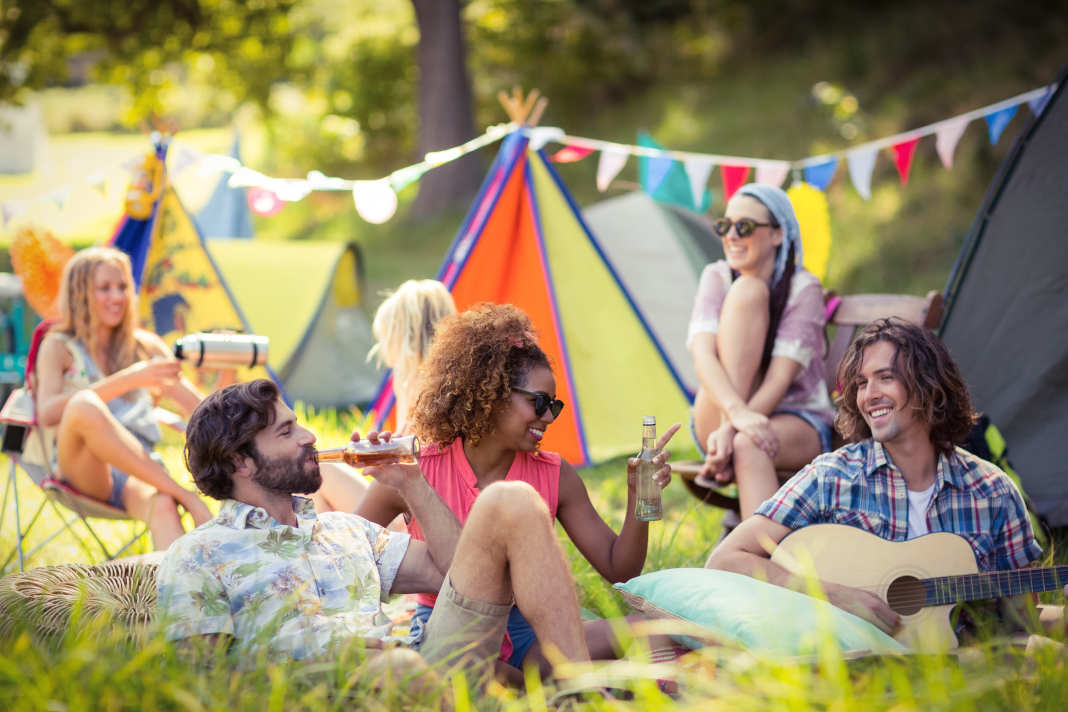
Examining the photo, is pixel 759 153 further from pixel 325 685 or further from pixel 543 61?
A: pixel 325 685

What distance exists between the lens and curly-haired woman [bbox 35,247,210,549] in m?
3.74

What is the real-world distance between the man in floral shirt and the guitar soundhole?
2.97 ft

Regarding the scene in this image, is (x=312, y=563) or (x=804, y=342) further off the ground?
(x=804, y=342)

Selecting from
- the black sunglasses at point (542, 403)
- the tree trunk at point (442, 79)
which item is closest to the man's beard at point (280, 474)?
the black sunglasses at point (542, 403)

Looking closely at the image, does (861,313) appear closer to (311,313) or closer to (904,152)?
(904,152)

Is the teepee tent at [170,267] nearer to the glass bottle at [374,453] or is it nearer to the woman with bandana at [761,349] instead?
Result: the woman with bandana at [761,349]

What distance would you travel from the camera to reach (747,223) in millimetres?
3688

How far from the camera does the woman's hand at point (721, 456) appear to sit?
137 inches

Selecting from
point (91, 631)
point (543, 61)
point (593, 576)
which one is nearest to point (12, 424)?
point (91, 631)

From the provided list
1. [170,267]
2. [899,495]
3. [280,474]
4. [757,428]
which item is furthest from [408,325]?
[170,267]

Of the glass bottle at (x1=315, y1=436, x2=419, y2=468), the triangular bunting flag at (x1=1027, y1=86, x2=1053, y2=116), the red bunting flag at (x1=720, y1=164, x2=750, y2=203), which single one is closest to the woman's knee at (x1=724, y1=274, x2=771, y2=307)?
the triangular bunting flag at (x1=1027, y1=86, x2=1053, y2=116)

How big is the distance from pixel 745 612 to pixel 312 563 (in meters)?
0.99

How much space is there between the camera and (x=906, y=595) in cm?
265

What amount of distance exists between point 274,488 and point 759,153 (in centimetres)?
979
